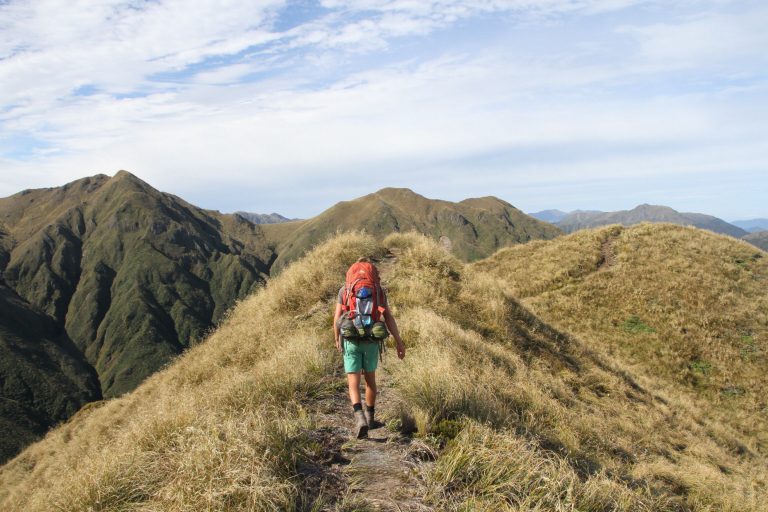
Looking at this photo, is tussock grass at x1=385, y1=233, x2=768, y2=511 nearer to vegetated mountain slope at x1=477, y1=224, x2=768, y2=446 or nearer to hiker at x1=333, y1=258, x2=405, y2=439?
hiker at x1=333, y1=258, x2=405, y2=439

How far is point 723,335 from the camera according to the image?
19953mm

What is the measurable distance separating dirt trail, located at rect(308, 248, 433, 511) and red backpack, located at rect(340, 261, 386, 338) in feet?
4.50

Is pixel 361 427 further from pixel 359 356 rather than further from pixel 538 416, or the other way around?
pixel 538 416

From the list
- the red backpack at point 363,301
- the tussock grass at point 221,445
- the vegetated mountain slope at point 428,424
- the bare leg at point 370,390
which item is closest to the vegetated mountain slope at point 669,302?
the vegetated mountain slope at point 428,424

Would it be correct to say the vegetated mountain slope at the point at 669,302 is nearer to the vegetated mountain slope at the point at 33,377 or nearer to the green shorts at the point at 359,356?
the green shorts at the point at 359,356

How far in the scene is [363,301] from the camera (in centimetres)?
663

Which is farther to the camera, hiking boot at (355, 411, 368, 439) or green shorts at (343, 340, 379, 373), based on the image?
green shorts at (343, 340, 379, 373)

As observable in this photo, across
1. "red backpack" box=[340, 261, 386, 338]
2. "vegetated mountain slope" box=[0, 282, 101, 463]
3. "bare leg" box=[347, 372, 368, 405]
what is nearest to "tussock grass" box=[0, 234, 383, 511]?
"bare leg" box=[347, 372, 368, 405]

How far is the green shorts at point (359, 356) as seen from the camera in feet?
21.8

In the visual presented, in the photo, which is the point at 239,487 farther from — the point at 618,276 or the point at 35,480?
the point at 618,276

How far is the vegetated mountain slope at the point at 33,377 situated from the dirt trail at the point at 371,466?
122 m

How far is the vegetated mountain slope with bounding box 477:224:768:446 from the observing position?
1778cm

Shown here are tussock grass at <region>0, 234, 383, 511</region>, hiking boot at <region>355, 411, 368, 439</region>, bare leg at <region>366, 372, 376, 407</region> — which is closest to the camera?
tussock grass at <region>0, 234, 383, 511</region>

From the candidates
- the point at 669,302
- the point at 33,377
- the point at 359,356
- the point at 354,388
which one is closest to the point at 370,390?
the point at 354,388
